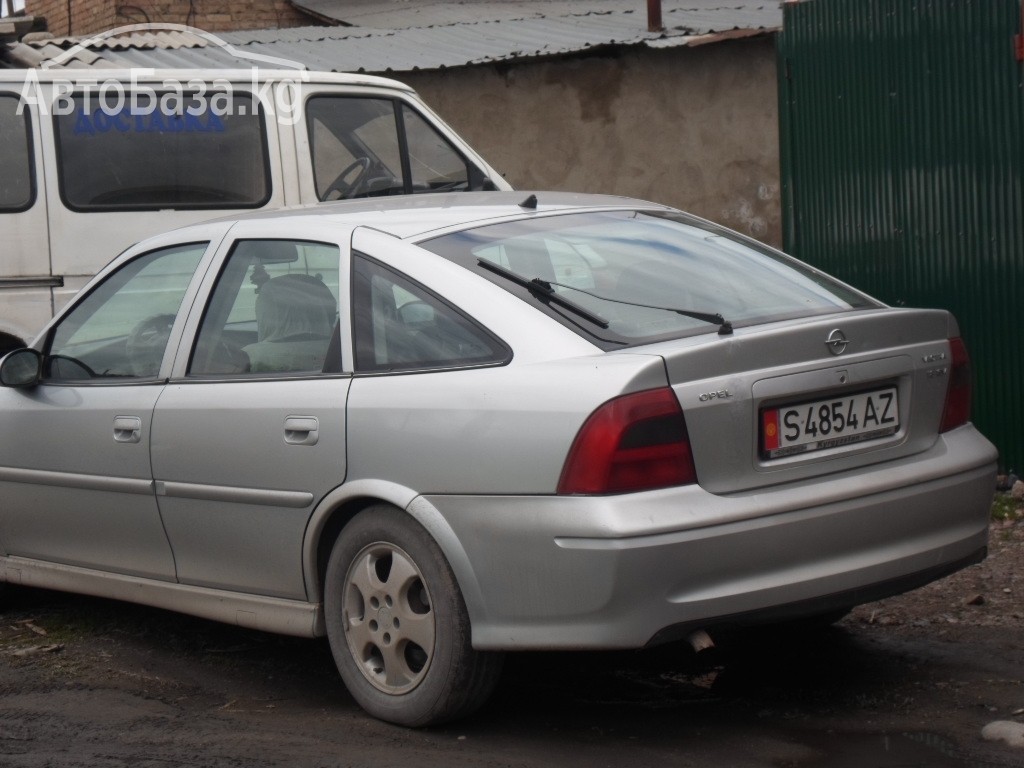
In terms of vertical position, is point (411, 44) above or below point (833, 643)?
above

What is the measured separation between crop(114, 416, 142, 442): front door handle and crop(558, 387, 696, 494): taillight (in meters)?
1.78

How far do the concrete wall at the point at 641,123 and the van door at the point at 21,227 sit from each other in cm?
506

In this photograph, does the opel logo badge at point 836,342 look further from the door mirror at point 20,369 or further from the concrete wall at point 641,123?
the concrete wall at point 641,123

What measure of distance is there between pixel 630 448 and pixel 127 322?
232 centimetres

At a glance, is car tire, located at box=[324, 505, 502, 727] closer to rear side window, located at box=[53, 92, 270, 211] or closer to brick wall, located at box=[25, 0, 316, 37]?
rear side window, located at box=[53, 92, 270, 211]

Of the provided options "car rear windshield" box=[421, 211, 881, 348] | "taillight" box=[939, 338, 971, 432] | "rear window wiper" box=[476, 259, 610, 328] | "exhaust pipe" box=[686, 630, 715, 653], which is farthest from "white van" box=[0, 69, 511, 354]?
"exhaust pipe" box=[686, 630, 715, 653]

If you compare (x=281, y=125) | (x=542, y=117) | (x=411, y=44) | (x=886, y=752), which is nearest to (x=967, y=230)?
(x=281, y=125)

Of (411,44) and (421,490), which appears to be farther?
(411,44)

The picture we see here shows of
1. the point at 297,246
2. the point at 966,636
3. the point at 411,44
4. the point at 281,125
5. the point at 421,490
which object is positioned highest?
the point at 411,44

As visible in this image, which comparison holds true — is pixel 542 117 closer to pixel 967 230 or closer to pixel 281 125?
pixel 281 125

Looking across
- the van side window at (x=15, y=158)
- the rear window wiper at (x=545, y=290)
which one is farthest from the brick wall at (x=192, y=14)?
the rear window wiper at (x=545, y=290)

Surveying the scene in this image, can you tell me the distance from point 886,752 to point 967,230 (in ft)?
13.7

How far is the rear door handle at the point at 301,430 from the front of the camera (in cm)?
415

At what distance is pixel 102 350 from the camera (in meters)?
5.15
